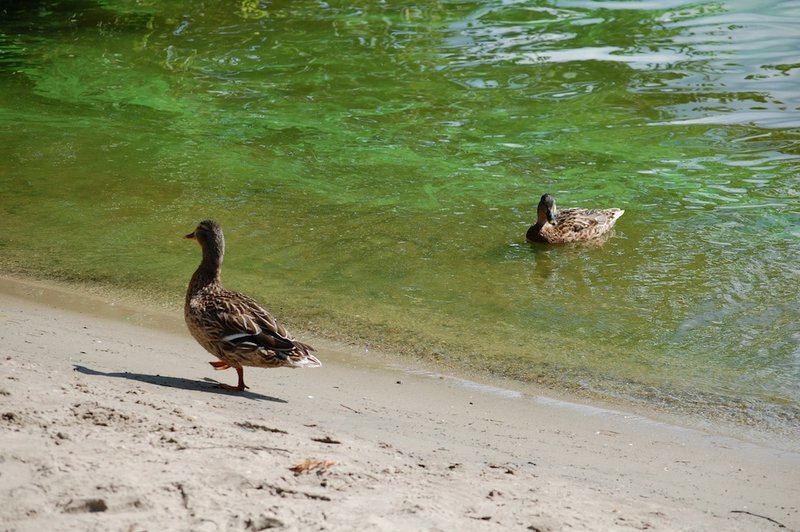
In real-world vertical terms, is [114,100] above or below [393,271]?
above

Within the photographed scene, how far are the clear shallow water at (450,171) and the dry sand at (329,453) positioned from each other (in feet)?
3.28


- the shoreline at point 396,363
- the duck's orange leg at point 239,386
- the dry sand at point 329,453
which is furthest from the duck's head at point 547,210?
the duck's orange leg at point 239,386

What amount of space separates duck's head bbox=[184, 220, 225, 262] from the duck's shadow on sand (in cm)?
107

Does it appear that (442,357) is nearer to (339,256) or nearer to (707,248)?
(339,256)

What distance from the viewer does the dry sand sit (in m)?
4.15

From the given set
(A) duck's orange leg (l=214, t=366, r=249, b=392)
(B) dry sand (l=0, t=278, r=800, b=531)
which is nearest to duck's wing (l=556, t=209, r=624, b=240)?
(B) dry sand (l=0, t=278, r=800, b=531)

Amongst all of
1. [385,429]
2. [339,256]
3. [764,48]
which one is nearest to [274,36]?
[764,48]

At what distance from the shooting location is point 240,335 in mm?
6449

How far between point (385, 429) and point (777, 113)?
11.3 m

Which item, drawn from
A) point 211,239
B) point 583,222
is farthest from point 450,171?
point 211,239

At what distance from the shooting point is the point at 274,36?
19922 mm

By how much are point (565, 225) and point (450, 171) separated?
2564mm

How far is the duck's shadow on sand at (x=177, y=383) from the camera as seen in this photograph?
20.0 feet

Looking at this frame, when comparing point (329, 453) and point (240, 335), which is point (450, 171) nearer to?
point (240, 335)
